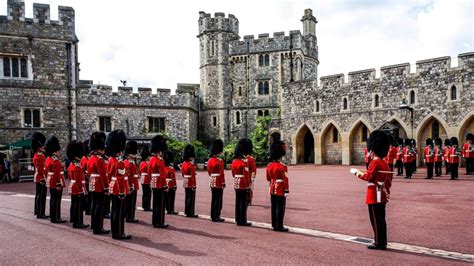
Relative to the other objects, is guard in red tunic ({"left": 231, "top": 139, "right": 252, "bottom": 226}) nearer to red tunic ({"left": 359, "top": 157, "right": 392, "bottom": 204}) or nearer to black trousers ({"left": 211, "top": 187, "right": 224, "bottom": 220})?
black trousers ({"left": 211, "top": 187, "right": 224, "bottom": 220})

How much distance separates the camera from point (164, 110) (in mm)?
30047

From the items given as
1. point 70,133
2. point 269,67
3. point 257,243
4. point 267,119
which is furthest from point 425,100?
point 70,133

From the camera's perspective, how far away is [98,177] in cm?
765

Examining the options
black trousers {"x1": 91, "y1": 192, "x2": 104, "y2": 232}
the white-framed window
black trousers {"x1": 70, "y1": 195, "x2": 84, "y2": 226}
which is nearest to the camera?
black trousers {"x1": 91, "y1": 192, "x2": 104, "y2": 232}

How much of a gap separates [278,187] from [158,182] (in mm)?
2440

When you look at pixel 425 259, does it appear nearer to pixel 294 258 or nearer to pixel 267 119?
pixel 294 258

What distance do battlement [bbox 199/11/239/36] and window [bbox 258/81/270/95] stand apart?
514cm

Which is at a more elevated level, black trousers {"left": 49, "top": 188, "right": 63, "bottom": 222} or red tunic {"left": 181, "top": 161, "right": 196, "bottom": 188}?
red tunic {"left": 181, "top": 161, "right": 196, "bottom": 188}

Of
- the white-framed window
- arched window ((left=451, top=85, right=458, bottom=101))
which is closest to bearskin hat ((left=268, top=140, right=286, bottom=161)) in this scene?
arched window ((left=451, top=85, right=458, bottom=101))

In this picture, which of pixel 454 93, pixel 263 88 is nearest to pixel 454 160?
pixel 454 93

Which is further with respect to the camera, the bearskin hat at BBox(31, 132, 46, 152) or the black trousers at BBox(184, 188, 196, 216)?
the bearskin hat at BBox(31, 132, 46, 152)

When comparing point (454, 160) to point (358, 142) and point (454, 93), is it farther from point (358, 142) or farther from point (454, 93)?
point (358, 142)

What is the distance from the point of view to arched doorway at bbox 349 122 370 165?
25500 mm

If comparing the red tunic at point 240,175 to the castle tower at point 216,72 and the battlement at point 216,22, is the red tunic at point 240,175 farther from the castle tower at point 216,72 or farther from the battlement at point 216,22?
the battlement at point 216,22
